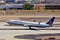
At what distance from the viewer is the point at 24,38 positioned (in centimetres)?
2770

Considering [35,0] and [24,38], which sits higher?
[24,38]

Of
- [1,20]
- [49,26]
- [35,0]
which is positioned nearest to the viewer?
[49,26]

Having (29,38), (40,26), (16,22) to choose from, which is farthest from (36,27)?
(29,38)

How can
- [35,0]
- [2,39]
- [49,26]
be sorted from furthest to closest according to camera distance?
[35,0], [49,26], [2,39]

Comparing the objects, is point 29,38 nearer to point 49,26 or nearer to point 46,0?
point 49,26

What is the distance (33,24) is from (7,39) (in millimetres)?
11769

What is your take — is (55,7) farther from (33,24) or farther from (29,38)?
(29,38)

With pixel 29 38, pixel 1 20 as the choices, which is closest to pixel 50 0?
pixel 1 20

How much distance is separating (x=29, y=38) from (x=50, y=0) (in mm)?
131255

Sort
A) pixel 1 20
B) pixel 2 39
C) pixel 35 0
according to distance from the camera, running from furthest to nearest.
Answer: pixel 35 0 → pixel 1 20 → pixel 2 39

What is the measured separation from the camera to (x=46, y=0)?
6083 inches

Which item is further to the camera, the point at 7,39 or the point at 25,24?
the point at 25,24

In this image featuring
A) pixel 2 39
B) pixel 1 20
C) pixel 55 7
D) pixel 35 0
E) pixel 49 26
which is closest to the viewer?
pixel 2 39

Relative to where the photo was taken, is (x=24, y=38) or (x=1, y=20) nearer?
(x=24, y=38)
